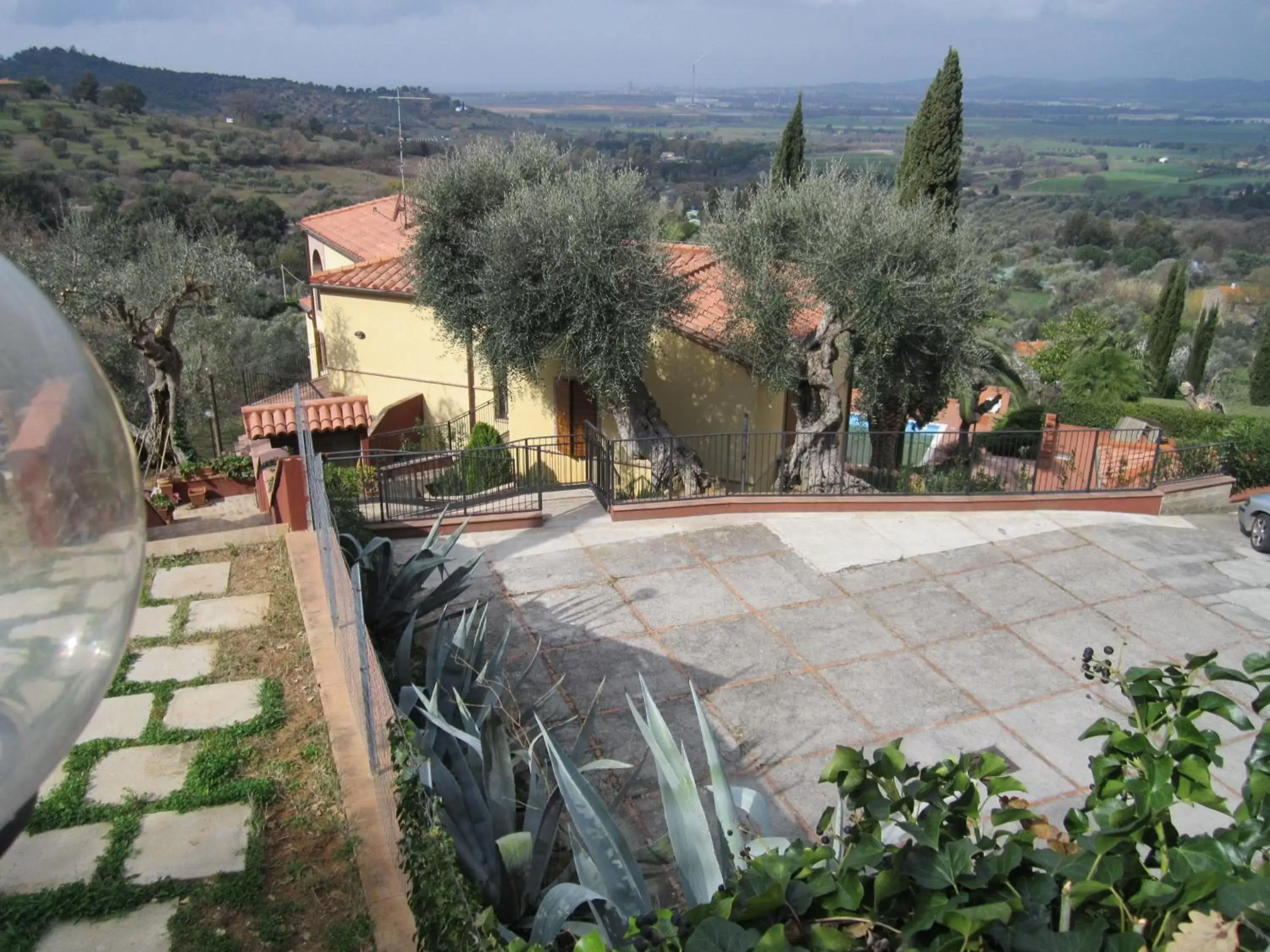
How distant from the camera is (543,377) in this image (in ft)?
52.4

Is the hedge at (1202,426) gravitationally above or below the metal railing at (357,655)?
below

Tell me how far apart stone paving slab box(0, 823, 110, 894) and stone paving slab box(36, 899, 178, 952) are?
27 cm

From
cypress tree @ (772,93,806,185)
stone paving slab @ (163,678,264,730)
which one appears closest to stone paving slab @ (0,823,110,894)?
stone paving slab @ (163,678,264,730)

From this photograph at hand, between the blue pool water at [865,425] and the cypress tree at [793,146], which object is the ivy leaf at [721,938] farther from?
the cypress tree at [793,146]

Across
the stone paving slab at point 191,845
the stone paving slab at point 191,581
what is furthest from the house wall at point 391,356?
the stone paving slab at point 191,845

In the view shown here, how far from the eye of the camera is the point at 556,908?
3.46 m

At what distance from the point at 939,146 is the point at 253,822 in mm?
16003

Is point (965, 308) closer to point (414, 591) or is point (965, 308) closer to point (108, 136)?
point (414, 591)

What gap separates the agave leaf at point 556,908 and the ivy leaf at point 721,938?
1.63 meters

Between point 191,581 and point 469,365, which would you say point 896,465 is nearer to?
point 469,365

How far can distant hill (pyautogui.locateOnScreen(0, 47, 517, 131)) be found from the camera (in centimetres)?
7394

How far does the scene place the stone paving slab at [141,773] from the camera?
4395 millimetres

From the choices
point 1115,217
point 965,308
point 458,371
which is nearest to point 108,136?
point 458,371

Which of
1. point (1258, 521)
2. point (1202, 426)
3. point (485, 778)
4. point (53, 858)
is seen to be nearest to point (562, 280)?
point (485, 778)
